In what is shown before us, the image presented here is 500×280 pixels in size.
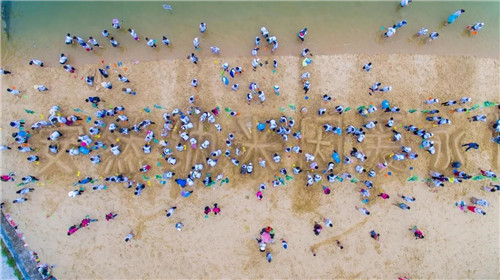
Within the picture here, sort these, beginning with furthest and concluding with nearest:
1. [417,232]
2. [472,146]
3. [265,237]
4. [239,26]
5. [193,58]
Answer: [239,26], [265,237], [193,58], [417,232], [472,146]

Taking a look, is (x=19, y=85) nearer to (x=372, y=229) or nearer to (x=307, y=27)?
(x=307, y=27)

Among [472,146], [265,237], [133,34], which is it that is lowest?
[265,237]

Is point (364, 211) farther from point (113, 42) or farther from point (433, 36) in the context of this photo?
point (113, 42)

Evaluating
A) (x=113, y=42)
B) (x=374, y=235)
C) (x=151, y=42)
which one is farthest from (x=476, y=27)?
(x=113, y=42)

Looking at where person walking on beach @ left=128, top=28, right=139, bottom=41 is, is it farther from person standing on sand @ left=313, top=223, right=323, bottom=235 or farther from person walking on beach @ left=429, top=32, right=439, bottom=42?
person walking on beach @ left=429, top=32, right=439, bottom=42

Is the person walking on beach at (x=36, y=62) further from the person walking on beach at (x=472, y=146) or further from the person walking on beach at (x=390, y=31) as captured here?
the person walking on beach at (x=472, y=146)

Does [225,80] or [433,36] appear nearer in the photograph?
[225,80]
